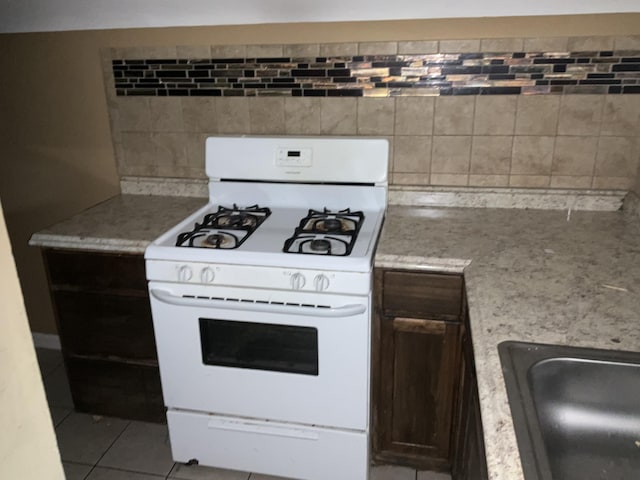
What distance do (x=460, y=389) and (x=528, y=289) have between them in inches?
19.1

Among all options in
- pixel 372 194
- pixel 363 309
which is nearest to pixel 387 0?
pixel 372 194

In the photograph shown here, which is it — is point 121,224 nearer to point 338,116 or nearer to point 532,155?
point 338,116

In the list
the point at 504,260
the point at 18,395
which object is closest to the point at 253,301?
the point at 504,260

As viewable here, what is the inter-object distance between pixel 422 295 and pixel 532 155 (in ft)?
2.51

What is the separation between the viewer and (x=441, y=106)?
78.4 inches

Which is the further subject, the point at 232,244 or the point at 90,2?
the point at 90,2

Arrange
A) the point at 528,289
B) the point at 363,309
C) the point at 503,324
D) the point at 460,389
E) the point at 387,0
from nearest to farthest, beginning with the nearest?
1. the point at 503,324
2. the point at 528,289
3. the point at 363,309
4. the point at 460,389
5. the point at 387,0

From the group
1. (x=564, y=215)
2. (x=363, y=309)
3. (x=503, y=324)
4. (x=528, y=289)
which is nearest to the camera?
(x=503, y=324)

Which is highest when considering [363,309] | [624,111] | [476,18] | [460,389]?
[476,18]

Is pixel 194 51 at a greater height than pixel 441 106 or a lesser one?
greater

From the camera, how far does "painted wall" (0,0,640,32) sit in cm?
181

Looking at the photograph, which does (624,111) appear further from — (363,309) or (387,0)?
(363,309)

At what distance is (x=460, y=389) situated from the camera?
170cm

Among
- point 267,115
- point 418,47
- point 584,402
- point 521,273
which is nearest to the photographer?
point 584,402
